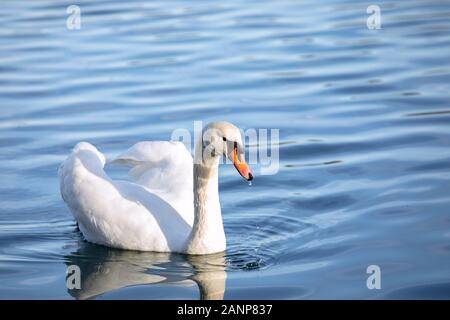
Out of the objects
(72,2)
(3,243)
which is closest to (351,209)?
(3,243)

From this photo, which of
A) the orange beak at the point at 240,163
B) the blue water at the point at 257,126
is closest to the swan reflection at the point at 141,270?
the blue water at the point at 257,126

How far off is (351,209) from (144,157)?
222 centimetres

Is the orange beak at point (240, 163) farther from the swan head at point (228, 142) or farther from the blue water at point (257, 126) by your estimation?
the blue water at point (257, 126)

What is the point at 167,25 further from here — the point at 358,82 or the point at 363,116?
the point at 363,116

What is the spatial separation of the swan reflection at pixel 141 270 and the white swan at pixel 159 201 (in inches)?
4.4

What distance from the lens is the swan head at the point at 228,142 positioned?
9.40 m

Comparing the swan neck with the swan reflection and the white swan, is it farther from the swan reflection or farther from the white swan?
the swan reflection

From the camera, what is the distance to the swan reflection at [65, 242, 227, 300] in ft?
30.0

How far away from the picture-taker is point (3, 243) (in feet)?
34.2

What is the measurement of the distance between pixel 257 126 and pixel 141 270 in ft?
17.2

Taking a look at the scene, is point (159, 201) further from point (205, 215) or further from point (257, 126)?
point (257, 126)

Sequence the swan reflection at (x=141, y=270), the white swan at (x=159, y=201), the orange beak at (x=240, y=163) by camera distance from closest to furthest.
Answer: the swan reflection at (x=141, y=270) → the orange beak at (x=240, y=163) → the white swan at (x=159, y=201)

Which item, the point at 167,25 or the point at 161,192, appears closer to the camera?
the point at 161,192

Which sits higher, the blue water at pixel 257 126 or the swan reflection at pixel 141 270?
the blue water at pixel 257 126
